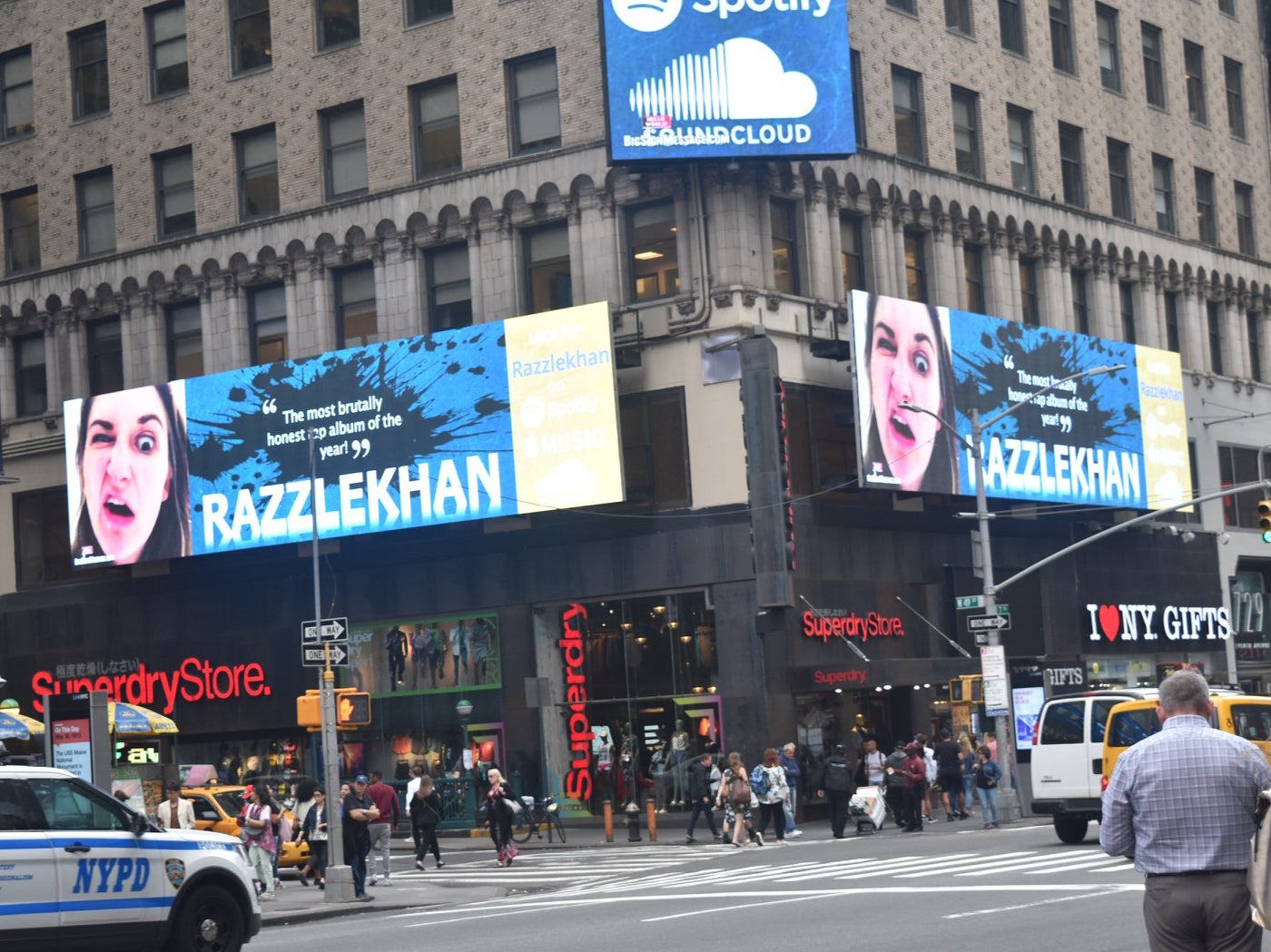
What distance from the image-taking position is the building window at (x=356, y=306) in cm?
5056

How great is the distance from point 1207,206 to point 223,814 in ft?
131

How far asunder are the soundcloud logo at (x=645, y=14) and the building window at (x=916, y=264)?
948cm

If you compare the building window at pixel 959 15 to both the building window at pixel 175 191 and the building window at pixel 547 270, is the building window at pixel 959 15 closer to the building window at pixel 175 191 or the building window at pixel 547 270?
the building window at pixel 547 270

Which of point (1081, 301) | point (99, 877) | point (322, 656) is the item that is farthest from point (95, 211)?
point (99, 877)

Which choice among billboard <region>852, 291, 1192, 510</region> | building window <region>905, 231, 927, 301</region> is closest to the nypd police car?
billboard <region>852, 291, 1192, 510</region>

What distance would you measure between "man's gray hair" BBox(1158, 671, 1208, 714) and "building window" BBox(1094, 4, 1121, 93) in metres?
52.5

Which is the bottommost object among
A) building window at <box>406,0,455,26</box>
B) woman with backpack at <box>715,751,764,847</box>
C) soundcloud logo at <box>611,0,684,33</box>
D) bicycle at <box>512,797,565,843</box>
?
bicycle at <box>512,797,565,843</box>

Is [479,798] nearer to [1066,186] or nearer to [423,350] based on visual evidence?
[423,350]

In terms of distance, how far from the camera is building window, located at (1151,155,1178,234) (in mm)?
60469

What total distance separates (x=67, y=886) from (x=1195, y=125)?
52591mm

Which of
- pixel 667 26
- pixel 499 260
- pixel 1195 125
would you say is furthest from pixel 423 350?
pixel 1195 125

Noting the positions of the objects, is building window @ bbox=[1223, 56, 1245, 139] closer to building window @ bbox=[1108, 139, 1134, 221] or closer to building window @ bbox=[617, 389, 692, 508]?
building window @ bbox=[1108, 139, 1134, 221]

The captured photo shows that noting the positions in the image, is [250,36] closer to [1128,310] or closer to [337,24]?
[337,24]

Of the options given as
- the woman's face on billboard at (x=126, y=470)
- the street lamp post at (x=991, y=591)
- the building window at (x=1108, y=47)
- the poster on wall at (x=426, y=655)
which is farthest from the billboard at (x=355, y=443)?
the building window at (x=1108, y=47)
